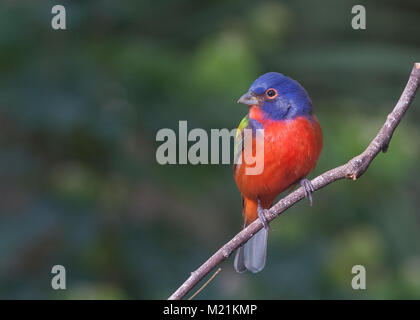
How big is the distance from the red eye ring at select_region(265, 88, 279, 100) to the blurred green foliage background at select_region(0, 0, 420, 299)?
143 centimetres

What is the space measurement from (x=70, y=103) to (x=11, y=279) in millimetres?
1330

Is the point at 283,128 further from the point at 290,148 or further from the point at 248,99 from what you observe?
the point at 248,99

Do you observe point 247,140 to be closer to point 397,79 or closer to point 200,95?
point 200,95

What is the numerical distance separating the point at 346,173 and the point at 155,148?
3.01 meters

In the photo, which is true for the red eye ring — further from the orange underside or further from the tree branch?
the tree branch

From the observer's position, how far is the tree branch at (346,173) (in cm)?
192

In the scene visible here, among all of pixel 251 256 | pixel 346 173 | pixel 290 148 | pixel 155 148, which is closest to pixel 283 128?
pixel 290 148

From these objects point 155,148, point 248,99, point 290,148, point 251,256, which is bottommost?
point 251,256

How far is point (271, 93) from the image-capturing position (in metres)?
2.62

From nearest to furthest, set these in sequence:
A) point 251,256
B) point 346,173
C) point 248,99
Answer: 1. point 346,173
2. point 248,99
3. point 251,256

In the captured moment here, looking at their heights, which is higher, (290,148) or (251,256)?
(290,148)

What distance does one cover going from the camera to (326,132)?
4.16 metres

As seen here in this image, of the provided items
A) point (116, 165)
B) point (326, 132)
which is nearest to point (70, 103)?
point (116, 165)

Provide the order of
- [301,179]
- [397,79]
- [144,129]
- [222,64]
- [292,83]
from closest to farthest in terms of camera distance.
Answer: [292,83] < [301,179] < [222,64] < [144,129] < [397,79]
